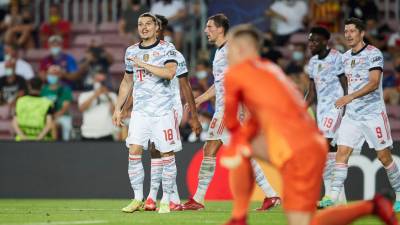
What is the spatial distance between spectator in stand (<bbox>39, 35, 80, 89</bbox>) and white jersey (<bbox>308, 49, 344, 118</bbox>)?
8355 mm

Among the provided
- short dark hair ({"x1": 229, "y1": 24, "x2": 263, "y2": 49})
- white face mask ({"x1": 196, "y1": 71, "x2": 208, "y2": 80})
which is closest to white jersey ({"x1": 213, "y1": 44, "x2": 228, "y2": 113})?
short dark hair ({"x1": 229, "y1": 24, "x2": 263, "y2": 49})

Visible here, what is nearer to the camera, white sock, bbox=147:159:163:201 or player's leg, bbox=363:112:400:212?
white sock, bbox=147:159:163:201

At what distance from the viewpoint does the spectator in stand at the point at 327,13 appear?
73.7 feet

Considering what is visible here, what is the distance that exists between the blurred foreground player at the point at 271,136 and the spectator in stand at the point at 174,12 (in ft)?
48.1

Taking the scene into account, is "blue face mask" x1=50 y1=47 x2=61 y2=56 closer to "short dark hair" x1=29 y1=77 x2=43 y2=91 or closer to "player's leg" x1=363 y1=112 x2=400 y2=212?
"short dark hair" x1=29 y1=77 x2=43 y2=91

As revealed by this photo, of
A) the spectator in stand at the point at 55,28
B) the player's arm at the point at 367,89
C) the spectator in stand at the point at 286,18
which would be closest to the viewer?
the player's arm at the point at 367,89

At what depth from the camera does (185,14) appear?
23.5m

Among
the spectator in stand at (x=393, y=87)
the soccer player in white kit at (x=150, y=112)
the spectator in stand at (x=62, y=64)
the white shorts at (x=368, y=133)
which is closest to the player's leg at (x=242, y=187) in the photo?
the soccer player in white kit at (x=150, y=112)

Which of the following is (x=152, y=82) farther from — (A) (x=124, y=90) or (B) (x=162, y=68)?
(A) (x=124, y=90)

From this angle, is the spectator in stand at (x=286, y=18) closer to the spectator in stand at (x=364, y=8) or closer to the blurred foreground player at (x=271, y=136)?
the spectator in stand at (x=364, y=8)

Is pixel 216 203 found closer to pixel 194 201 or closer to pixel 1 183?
pixel 194 201

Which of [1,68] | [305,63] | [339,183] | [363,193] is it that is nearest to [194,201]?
[339,183]

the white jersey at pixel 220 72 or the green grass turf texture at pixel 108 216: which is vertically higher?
the white jersey at pixel 220 72

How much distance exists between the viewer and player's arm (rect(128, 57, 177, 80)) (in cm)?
1298
